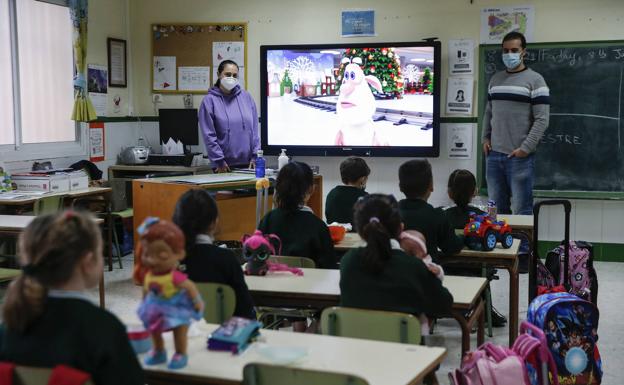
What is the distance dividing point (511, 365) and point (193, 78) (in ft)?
18.5

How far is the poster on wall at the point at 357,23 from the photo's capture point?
727cm

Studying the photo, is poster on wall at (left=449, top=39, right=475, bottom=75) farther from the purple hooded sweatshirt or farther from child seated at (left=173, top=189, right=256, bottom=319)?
child seated at (left=173, top=189, right=256, bottom=319)

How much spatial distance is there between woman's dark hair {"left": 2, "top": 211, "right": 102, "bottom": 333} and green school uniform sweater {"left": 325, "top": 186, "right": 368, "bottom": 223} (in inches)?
111

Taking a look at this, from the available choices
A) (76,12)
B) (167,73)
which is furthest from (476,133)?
(76,12)

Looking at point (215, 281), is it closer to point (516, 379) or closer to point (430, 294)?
point (430, 294)

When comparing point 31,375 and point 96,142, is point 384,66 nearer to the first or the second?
point 96,142

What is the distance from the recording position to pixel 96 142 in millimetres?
7445

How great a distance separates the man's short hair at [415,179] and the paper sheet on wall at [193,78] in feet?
14.4

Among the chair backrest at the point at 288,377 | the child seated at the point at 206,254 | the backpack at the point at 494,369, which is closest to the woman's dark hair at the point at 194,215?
the child seated at the point at 206,254

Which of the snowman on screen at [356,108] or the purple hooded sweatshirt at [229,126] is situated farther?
the snowman on screen at [356,108]

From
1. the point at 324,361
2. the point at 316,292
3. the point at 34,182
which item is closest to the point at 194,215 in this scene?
the point at 316,292

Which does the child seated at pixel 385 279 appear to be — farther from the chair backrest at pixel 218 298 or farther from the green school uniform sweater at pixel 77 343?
the green school uniform sweater at pixel 77 343

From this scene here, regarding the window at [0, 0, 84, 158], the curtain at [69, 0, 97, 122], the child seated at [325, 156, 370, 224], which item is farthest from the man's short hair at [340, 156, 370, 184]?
the curtain at [69, 0, 97, 122]

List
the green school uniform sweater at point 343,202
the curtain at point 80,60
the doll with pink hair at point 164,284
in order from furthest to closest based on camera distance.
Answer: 1. the curtain at point 80,60
2. the green school uniform sweater at point 343,202
3. the doll with pink hair at point 164,284
